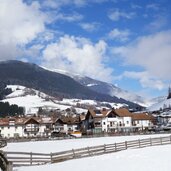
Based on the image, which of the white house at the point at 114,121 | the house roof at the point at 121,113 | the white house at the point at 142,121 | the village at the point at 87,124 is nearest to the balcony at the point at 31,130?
the village at the point at 87,124

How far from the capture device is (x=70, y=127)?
170 metres

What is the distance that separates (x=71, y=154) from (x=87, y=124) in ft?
369

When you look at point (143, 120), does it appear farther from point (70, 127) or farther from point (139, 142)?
point (139, 142)

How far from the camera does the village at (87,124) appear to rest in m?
148

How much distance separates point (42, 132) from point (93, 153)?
116 metres

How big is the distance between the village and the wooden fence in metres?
82.7

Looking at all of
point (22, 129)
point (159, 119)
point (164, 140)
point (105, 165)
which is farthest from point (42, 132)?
point (105, 165)

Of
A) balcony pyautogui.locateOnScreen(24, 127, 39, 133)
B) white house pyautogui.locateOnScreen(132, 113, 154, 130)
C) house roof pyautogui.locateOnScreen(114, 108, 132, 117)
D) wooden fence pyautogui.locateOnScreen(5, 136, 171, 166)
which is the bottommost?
wooden fence pyautogui.locateOnScreen(5, 136, 171, 166)

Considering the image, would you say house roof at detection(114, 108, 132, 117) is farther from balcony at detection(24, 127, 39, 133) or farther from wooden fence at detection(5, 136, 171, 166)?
wooden fence at detection(5, 136, 171, 166)

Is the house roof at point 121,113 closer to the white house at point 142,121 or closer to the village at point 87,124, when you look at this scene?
the village at point 87,124

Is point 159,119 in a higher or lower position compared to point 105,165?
higher

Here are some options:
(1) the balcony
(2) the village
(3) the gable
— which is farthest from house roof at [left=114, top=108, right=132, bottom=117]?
(1) the balcony

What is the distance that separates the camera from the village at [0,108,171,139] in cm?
14775

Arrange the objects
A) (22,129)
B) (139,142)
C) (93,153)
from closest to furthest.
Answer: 1. (93,153)
2. (139,142)
3. (22,129)
